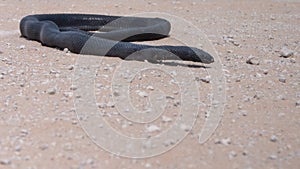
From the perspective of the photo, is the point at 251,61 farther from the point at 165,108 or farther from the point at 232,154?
the point at 232,154

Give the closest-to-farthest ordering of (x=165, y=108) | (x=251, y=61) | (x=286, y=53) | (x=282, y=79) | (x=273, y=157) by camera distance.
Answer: (x=273, y=157) → (x=165, y=108) → (x=282, y=79) → (x=251, y=61) → (x=286, y=53)

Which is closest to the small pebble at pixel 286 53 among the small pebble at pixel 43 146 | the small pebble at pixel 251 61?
the small pebble at pixel 251 61

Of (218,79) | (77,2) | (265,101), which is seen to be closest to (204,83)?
(218,79)

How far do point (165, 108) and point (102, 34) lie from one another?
9.95 ft

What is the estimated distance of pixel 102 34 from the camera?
22.8ft

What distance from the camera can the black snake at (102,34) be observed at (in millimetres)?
5713

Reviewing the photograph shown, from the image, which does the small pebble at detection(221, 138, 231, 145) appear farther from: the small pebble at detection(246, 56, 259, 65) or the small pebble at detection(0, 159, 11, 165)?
the small pebble at detection(246, 56, 259, 65)

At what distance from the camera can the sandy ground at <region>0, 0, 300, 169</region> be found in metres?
3.31

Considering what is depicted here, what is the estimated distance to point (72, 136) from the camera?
359 centimetres

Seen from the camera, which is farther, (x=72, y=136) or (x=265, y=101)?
(x=265, y=101)

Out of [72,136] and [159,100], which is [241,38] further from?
[72,136]

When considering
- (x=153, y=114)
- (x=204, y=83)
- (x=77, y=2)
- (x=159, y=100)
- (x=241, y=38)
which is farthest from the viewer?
(x=77, y=2)

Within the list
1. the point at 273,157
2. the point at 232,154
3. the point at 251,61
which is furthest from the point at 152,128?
the point at 251,61

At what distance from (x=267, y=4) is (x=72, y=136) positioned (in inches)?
341
